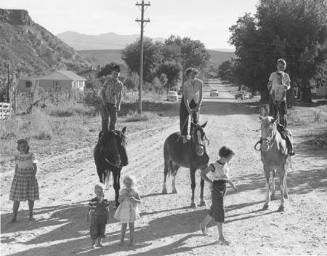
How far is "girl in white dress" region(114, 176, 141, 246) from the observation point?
345 inches

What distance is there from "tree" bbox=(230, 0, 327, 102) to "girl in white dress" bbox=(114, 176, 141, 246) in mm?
40064

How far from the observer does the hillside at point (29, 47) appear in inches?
4365

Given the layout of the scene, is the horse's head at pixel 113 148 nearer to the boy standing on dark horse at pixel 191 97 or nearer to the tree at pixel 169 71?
the boy standing on dark horse at pixel 191 97

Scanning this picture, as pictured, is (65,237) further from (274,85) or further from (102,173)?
(274,85)

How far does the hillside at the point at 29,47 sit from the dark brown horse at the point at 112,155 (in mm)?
88560

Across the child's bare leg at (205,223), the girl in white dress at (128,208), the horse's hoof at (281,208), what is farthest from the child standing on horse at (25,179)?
the horse's hoof at (281,208)

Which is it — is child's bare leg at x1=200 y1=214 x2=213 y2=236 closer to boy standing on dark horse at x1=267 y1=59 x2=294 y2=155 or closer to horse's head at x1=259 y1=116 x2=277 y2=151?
horse's head at x1=259 y1=116 x2=277 y2=151

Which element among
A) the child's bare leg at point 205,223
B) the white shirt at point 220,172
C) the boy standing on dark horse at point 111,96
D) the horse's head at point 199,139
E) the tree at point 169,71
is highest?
the tree at point 169,71

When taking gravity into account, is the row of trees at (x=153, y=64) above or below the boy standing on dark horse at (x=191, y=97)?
above

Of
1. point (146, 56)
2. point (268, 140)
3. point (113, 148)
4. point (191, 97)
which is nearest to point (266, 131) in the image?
point (268, 140)

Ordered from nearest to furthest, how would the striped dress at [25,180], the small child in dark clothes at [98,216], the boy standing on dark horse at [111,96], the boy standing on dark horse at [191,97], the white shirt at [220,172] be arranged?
the small child in dark clothes at [98,216]
the white shirt at [220,172]
the striped dress at [25,180]
the boy standing on dark horse at [111,96]
the boy standing on dark horse at [191,97]

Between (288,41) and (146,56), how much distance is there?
4675 cm

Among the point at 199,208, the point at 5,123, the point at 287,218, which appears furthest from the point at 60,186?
the point at 5,123

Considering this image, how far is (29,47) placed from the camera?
124m
